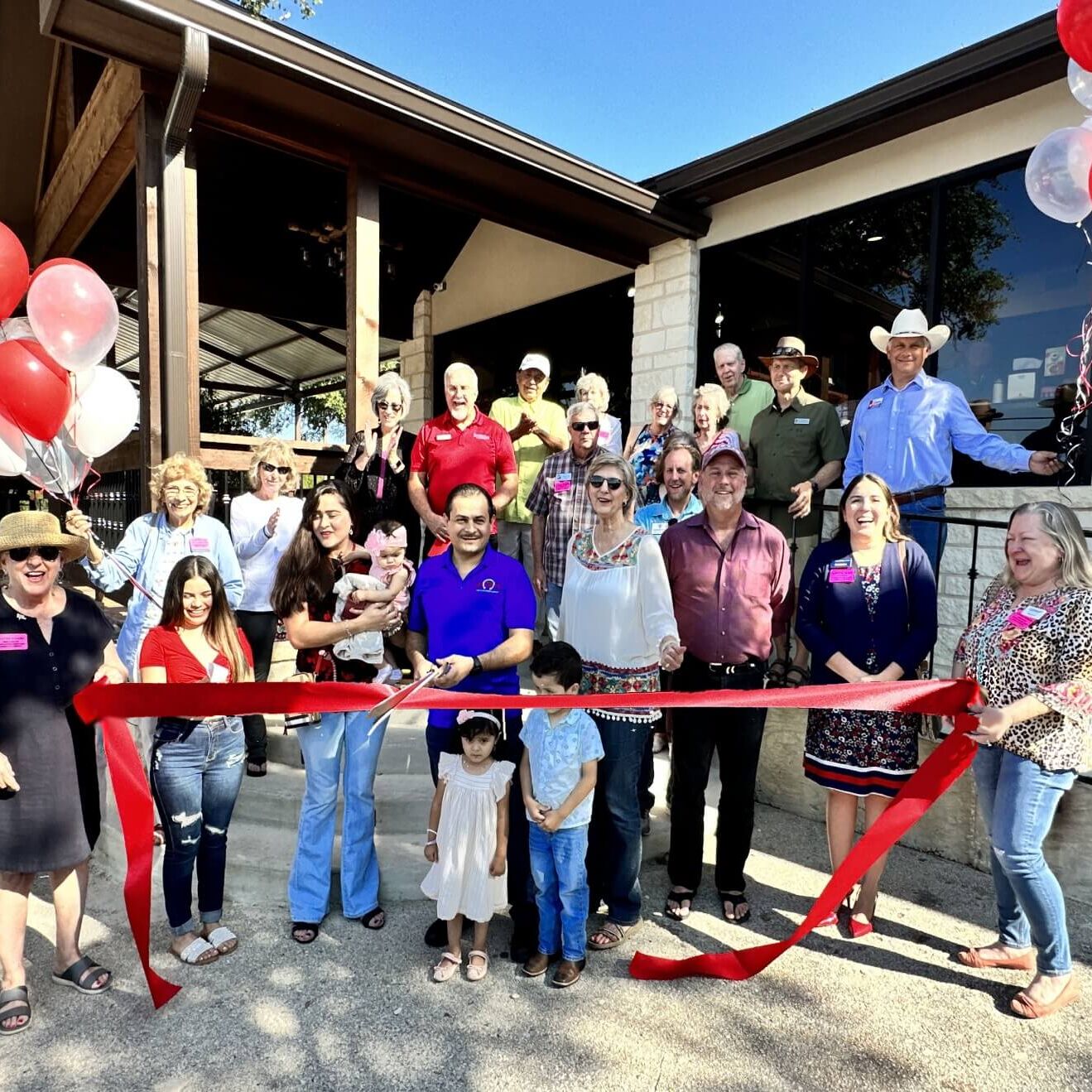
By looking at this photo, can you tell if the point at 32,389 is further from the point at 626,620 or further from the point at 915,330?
the point at 915,330

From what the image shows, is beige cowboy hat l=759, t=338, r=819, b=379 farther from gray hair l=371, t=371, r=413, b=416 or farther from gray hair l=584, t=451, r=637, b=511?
gray hair l=371, t=371, r=413, b=416

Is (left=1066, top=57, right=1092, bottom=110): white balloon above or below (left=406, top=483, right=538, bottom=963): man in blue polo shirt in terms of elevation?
above

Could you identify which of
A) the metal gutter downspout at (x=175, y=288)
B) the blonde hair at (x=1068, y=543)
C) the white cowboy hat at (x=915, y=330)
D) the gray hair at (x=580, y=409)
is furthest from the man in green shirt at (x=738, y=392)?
the metal gutter downspout at (x=175, y=288)

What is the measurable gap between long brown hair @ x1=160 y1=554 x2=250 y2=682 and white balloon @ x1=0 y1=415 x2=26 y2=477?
3.52 feet

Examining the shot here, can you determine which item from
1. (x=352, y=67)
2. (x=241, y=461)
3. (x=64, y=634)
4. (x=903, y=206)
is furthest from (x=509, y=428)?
(x=903, y=206)

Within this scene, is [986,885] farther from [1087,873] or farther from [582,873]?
[582,873]

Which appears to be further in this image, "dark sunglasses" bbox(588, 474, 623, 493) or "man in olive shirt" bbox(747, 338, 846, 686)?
"man in olive shirt" bbox(747, 338, 846, 686)

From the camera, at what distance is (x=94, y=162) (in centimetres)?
558

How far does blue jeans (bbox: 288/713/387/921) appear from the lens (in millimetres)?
3053

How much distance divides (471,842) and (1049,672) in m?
2.16

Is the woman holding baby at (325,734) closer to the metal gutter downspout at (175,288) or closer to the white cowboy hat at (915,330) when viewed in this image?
the metal gutter downspout at (175,288)

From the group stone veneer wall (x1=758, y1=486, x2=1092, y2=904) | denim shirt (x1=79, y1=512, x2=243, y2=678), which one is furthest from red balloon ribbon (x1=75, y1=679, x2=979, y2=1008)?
stone veneer wall (x1=758, y1=486, x2=1092, y2=904)

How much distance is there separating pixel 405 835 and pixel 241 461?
8.75 feet

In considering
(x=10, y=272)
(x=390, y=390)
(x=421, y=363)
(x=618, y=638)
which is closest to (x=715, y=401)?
(x=390, y=390)
